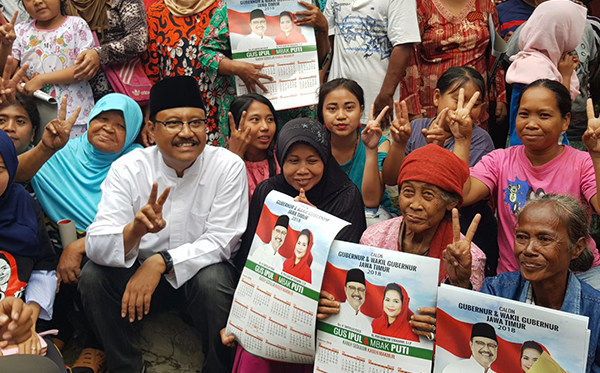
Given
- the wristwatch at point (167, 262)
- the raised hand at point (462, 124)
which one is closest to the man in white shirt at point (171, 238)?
the wristwatch at point (167, 262)

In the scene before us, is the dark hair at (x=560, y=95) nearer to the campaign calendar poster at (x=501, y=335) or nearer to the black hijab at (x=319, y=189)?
the black hijab at (x=319, y=189)

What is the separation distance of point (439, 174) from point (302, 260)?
0.81 m

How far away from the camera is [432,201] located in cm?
312

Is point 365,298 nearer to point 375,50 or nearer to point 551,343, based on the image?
point 551,343

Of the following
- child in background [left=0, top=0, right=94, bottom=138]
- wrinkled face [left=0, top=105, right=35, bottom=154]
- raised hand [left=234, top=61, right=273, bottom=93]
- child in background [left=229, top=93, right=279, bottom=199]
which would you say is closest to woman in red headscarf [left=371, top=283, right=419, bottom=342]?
child in background [left=229, top=93, right=279, bottom=199]

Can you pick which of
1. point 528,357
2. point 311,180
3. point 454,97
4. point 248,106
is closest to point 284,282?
point 311,180

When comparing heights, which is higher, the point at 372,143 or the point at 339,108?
the point at 339,108

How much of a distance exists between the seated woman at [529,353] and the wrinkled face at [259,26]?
3.00 metres

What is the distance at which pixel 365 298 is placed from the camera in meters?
2.86

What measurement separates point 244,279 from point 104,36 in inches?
106

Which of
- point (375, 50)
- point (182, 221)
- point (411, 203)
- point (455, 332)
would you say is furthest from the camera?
point (375, 50)

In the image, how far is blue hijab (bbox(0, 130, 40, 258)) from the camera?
11.4 ft

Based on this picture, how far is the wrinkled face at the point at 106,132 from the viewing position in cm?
432

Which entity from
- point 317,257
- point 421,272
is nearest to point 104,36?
point 317,257
